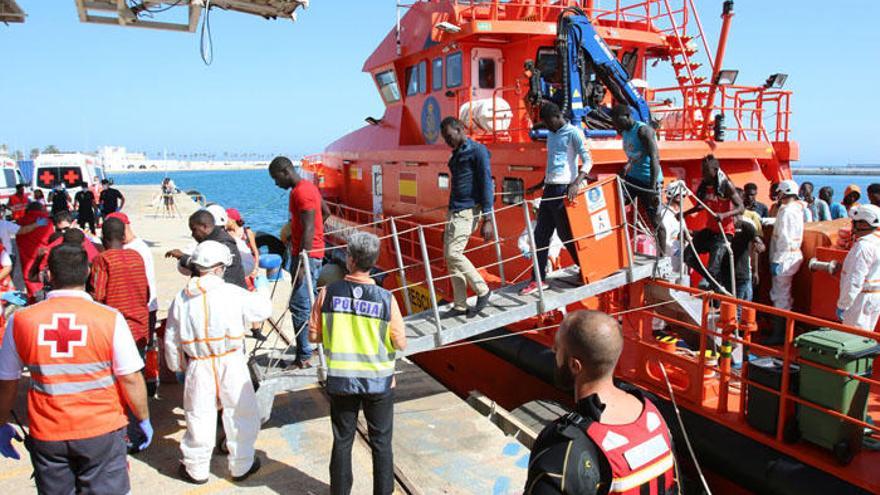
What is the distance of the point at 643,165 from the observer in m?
5.25

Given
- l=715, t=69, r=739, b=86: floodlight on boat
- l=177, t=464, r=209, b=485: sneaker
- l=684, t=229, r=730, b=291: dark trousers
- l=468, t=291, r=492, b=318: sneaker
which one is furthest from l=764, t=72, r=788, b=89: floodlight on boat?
l=177, t=464, r=209, b=485: sneaker

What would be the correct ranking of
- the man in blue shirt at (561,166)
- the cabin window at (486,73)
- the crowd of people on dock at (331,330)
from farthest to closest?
the cabin window at (486,73) → the man in blue shirt at (561,166) → the crowd of people on dock at (331,330)

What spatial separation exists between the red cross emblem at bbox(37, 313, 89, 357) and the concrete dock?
62.5 inches

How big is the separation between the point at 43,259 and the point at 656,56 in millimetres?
8918

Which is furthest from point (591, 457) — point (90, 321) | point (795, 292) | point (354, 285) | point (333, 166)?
point (333, 166)

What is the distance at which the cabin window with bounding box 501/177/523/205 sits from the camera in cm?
683

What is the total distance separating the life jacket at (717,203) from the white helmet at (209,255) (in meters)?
4.35

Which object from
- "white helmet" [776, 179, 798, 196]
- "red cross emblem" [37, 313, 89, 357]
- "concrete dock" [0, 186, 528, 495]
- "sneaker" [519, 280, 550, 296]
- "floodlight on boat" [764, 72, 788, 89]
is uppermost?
"floodlight on boat" [764, 72, 788, 89]

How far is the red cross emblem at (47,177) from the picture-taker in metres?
22.9

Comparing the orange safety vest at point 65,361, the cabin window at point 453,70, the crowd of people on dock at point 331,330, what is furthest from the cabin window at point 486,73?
the orange safety vest at point 65,361

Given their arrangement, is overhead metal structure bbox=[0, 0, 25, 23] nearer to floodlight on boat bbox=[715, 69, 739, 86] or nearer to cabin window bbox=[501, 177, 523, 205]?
cabin window bbox=[501, 177, 523, 205]

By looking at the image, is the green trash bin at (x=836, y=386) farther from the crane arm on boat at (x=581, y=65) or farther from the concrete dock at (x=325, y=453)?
the crane arm on boat at (x=581, y=65)

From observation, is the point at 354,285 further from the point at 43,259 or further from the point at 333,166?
the point at 333,166

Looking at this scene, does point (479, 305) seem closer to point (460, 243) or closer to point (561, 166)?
point (460, 243)
